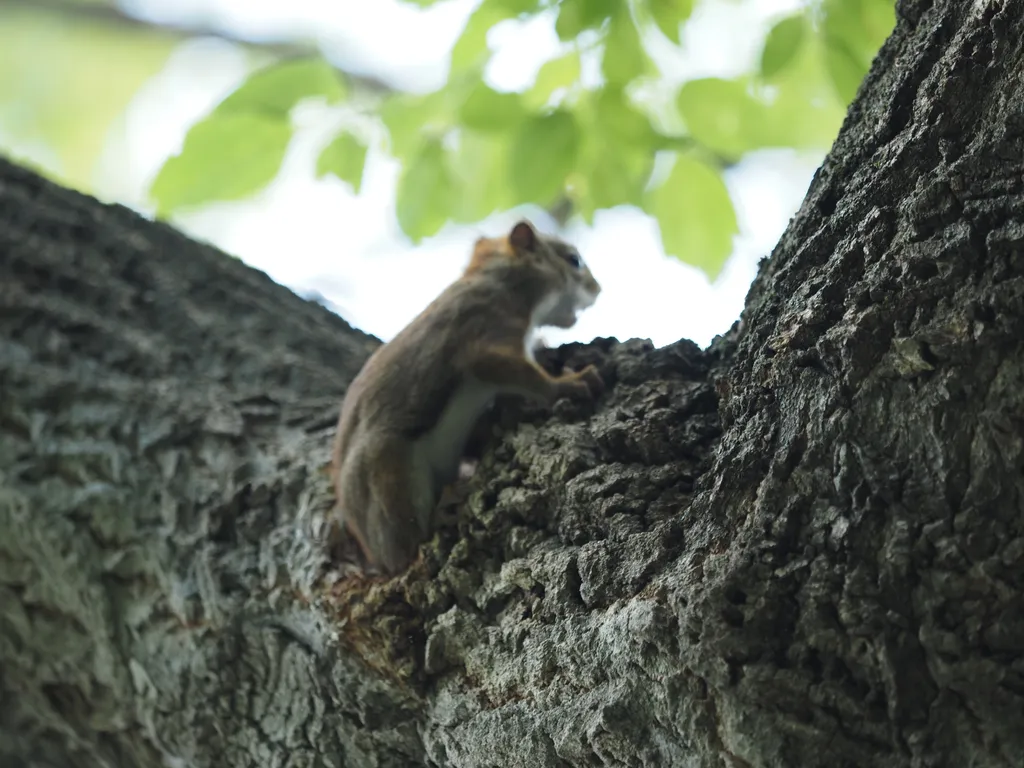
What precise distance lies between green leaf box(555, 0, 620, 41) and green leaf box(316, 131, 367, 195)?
0.72 meters

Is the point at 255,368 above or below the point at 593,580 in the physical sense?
above

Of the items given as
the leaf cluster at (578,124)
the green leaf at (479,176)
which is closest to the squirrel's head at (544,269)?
the green leaf at (479,176)

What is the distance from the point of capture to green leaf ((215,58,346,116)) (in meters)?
2.47

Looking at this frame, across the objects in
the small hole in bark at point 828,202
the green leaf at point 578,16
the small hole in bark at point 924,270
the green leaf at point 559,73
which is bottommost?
the small hole in bark at point 924,270

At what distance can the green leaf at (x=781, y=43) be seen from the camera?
214cm

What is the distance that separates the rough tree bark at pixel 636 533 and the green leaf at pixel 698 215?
14.4 inches

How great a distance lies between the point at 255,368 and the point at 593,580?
166cm

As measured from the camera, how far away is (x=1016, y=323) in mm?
1236

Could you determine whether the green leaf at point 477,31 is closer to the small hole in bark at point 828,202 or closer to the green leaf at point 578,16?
the green leaf at point 578,16

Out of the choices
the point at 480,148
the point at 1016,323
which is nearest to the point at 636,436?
the point at 1016,323

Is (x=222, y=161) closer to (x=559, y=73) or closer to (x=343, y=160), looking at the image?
(x=343, y=160)

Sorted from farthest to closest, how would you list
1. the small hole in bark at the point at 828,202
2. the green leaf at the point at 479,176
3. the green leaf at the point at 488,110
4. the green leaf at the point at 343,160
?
the green leaf at the point at 479,176, the green leaf at the point at 343,160, the green leaf at the point at 488,110, the small hole in bark at the point at 828,202


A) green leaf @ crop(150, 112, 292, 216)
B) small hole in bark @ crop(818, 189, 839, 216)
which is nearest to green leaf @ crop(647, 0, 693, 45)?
small hole in bark @ crop(818, 189, 839, 216)

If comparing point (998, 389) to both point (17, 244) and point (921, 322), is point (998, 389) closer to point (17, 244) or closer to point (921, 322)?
point (921, 322)
